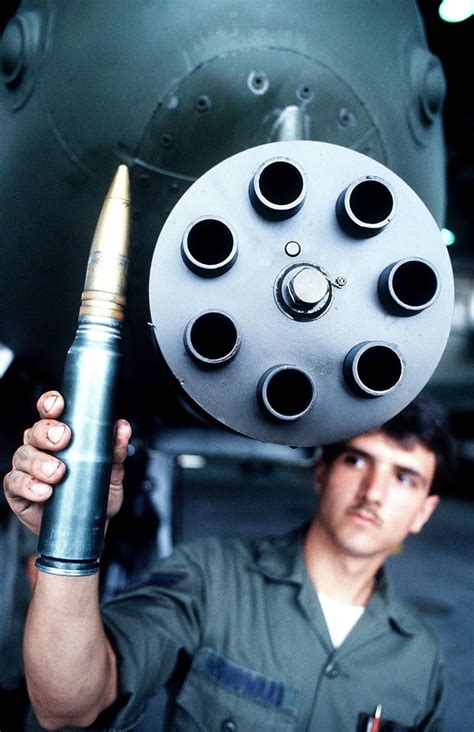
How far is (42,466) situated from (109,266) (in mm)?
216

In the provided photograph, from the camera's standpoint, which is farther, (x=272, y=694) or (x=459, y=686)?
(x=459, y=686)

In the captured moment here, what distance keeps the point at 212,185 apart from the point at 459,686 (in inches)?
Answer: 129

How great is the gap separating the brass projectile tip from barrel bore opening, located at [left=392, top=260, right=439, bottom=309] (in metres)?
0.28

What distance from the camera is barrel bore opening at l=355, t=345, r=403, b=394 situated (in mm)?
607

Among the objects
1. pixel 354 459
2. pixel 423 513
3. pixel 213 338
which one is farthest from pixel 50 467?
pixel 423 513

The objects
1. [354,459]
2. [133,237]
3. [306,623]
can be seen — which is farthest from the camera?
[354,459]

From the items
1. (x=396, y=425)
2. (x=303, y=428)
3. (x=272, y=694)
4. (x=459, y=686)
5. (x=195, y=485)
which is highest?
(x=303, y=428)

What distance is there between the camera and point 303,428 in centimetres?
61

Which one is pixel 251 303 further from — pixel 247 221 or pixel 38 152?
pixel 38 152

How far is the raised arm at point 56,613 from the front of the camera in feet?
2.08

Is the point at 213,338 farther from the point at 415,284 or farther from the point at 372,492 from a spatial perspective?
the point at 372,492

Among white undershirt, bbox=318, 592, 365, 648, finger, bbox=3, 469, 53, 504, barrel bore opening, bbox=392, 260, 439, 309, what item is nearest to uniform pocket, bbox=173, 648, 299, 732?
white undershirt, bbox=318, 592, 365, 648

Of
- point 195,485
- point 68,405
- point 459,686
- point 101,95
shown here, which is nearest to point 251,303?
point 68,405

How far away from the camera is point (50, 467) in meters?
0.62
